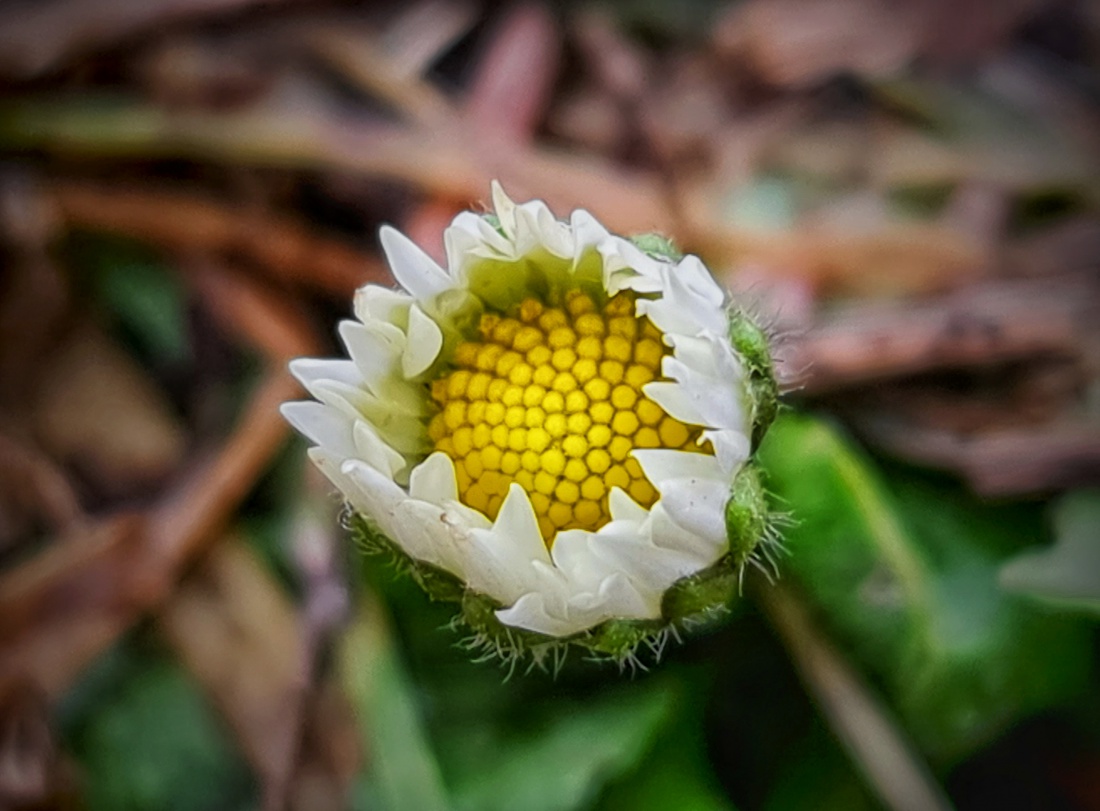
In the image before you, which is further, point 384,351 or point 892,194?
point 892,194

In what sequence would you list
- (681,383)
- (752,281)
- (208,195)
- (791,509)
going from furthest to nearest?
(208,195) < (752,281) < (791,509) < (681,383)

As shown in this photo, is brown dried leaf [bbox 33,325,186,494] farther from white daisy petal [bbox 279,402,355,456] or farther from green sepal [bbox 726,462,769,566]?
green sepal [bbox 726,462,769,566]

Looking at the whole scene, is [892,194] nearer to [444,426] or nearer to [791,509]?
[791,509]

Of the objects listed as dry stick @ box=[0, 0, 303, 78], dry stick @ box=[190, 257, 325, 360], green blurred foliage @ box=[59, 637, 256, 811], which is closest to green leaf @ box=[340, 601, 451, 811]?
green blurred foliage @ box=[59, 637, 256, 811]

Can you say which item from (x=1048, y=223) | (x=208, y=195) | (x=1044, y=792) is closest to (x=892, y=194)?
(x=1048, y=223)

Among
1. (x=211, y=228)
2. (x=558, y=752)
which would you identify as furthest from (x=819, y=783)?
(x=211, y=228)

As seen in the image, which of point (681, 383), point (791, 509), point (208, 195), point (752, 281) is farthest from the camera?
point (208, 195)
